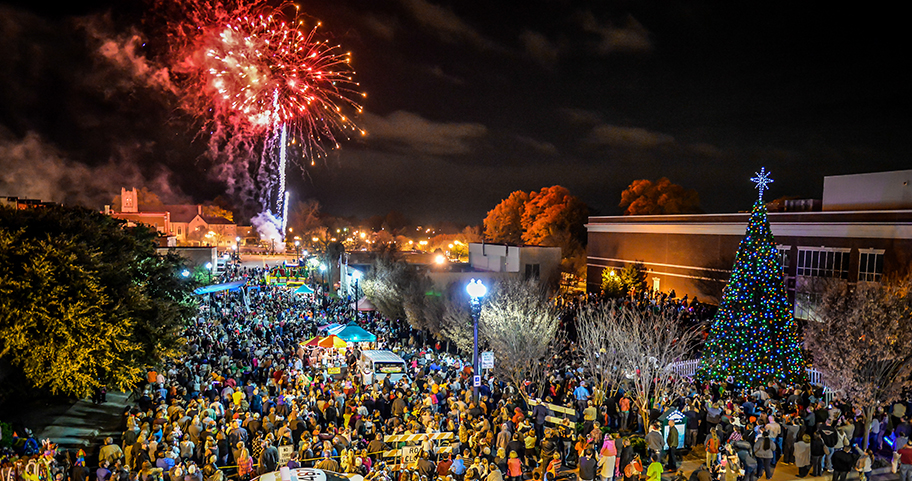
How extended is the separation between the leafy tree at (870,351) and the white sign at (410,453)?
10180mm

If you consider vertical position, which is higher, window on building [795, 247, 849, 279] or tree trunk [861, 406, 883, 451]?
window on building [795, 247, 849, 279]

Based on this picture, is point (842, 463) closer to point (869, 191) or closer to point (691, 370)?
point (691, 370)

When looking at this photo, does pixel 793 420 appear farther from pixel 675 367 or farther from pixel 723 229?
pixel 723 229

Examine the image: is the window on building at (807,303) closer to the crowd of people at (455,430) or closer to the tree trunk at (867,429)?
the crowd of people at (455,430)

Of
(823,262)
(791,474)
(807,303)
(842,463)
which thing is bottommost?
(791,474)

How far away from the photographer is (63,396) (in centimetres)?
1583

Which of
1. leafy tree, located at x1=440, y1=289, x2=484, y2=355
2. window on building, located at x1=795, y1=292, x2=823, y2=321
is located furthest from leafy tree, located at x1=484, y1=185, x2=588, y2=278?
leafy tree, located at x1=440, y1=289, x2=484, y2=355

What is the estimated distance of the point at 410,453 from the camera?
434 inches

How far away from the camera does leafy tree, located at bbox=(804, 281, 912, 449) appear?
541 inches

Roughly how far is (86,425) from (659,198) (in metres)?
49.7

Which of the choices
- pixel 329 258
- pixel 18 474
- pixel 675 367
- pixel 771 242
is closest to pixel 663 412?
pixel 675 367

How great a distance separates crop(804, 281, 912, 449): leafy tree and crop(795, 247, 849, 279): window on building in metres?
12.6

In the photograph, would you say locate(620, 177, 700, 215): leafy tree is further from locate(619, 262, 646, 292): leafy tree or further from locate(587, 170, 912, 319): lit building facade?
locate(619, 262, 646, 292): leafy tree

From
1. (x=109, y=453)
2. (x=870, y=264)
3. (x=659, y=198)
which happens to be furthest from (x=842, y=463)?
(x=659, y=198)
